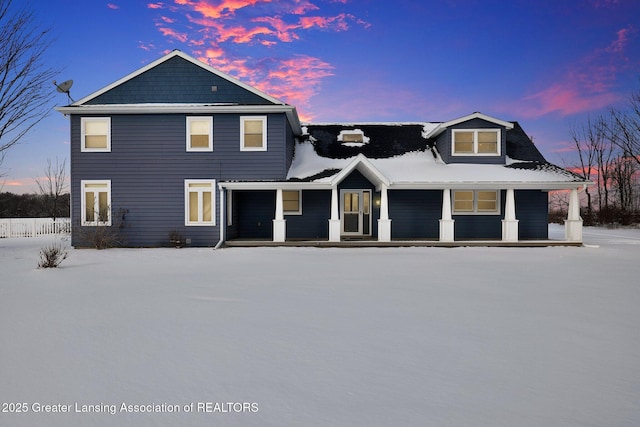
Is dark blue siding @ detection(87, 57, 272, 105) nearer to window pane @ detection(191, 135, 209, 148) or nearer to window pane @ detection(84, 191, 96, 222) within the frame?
window pane @ detection(191, 135, 209, 148)

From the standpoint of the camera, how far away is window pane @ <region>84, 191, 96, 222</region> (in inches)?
602

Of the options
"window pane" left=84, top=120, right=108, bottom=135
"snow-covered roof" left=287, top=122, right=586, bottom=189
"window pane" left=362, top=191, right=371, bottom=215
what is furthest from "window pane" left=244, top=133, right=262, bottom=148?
"window pane" left=84, top=120, right=108, bottom=135

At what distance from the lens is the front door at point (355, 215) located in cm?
1730

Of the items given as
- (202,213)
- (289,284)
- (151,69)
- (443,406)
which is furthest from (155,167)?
(443,406)

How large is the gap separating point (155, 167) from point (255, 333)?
511 inches

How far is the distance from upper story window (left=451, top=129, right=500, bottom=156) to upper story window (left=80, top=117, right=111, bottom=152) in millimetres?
15615

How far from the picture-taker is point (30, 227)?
72.2 feet

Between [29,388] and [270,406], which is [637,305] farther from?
[29,388]

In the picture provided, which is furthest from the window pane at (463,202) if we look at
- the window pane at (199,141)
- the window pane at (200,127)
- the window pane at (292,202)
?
the window pane at (200,127)

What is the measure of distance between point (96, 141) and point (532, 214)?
20.3 metres

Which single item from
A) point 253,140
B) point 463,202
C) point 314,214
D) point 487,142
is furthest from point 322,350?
point 487,142

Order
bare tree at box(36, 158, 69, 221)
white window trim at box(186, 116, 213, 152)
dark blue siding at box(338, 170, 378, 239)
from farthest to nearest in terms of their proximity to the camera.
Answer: bare tree at box(36, 158, 69, 221)
dark blue siding at box(338, 170, 378, 239)
white window trim at box(186, 116, 213, 152)

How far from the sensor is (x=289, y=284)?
742 centimetres

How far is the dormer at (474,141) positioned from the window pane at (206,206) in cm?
1117
